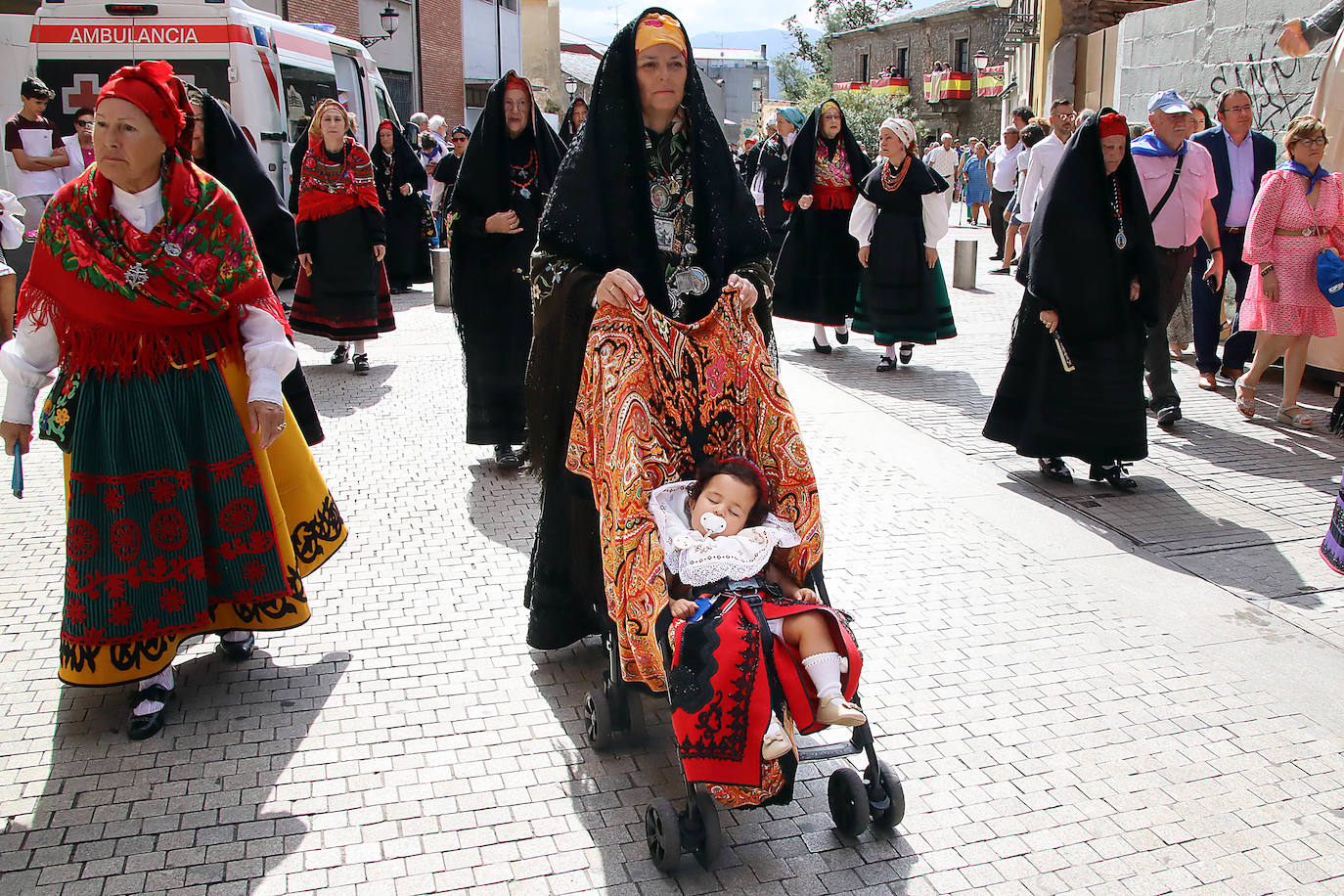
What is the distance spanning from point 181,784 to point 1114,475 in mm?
4897

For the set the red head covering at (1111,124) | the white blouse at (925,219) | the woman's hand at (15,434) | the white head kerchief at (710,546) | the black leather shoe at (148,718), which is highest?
the red head covering at (1111,124)

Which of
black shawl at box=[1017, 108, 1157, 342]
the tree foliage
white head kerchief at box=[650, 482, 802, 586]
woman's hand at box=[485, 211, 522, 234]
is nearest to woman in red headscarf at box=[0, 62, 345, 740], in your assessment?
white head kerchief at box=[650, 482, 802, 586]

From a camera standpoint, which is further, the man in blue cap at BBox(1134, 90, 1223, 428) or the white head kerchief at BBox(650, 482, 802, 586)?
the man in blue cap at BBox(1134, 90, 1223, 428)

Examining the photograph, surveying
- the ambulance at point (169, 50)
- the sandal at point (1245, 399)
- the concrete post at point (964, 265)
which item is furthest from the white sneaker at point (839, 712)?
the concrete post at point (964, 265)

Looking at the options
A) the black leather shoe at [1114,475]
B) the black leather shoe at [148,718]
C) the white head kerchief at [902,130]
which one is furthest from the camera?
the white head kerchief at [902,130]

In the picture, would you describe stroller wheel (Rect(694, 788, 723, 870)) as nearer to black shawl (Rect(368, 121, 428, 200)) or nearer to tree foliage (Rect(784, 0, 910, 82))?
black shawl (Rect(368, 121, 428, 200))

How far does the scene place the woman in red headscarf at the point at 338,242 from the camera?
27.6ft

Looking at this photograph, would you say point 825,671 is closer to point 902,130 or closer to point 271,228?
point 271,228

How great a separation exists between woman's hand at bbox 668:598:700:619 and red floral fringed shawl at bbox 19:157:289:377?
1800 mm

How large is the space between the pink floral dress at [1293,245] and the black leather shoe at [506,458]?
4.79 m

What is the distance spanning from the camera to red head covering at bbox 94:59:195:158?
3330 mm

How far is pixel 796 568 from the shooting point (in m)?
3.17

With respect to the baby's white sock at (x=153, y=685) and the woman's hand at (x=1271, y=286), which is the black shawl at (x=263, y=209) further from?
the woman's hand at (x=1271, y=286)

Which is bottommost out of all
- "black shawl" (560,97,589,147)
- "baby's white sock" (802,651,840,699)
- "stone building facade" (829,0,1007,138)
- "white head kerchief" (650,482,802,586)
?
→ "baby's white sock" (802,651,840,699)
